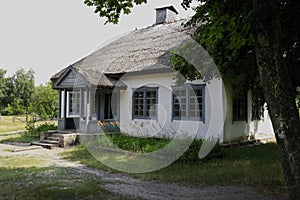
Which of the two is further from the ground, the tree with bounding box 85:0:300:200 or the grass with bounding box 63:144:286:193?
the tree with bounding box 85:0:300:200

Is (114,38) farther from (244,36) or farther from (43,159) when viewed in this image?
(244,36)

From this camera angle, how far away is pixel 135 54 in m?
16.0

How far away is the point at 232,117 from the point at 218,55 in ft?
15.7

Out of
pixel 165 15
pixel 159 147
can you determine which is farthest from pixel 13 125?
pixel 159 147

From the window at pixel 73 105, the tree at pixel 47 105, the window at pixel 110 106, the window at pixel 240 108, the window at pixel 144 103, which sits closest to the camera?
the window at pixel 240 108

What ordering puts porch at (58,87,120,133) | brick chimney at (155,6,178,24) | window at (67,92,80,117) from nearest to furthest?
porch at (58,87,120,133) → window at (67,92,80,117) → brick chimney at (155,6,178,24)

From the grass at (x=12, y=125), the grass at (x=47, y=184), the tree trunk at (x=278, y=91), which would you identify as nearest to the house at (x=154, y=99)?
the grass at (x=47, y=184)

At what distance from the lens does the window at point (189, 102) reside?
12.2 metres

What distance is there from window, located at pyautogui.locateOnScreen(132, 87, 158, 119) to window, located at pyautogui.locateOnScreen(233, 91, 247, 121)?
3.72 meters

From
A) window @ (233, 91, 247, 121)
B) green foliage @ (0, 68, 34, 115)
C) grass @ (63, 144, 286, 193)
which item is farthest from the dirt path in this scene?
green foliage @ (0, 68, 34, 115)

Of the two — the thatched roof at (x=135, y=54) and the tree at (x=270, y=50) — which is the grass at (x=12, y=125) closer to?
the thatched roof at (x=135, y=54)

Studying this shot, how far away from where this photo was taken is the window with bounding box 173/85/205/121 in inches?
481

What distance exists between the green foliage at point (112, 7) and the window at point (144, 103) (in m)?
7.74

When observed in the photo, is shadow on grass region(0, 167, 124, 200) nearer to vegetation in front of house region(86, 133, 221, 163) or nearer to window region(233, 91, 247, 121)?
vegetation in front of house region(86, 133, 221, 163)
